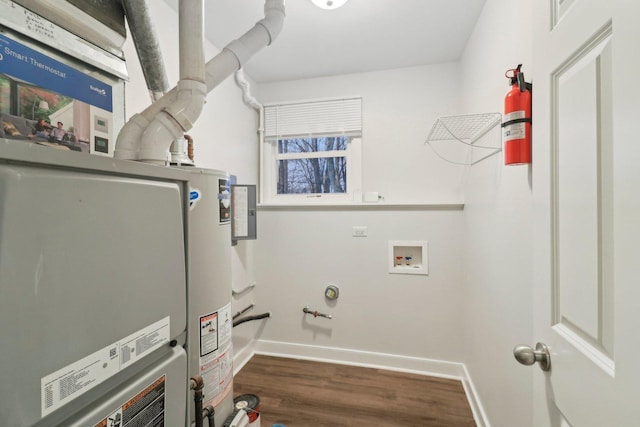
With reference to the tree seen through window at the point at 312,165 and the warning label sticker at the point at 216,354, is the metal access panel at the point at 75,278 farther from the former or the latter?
the tree seen through window at the point at 312,165

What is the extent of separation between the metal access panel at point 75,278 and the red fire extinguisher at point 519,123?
1137 millimetres

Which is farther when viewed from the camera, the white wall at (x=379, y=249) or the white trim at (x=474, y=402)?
the white wall at (x=379, y=249)

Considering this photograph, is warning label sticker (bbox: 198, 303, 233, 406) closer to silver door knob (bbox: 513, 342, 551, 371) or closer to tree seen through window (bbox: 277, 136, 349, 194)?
silver door knob (bbox: 513, 342, 551, 371)

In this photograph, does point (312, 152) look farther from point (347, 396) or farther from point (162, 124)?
point (347, 396)

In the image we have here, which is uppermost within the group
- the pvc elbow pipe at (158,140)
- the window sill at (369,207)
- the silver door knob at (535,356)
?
the pvc elbow pipe at (158,140)

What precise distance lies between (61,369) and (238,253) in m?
1.94

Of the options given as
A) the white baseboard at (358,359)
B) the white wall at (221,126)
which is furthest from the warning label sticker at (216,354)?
the white baseboard at (358,359)

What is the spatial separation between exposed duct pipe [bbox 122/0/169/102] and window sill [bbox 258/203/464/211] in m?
1.40

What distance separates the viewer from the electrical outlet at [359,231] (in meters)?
2.36

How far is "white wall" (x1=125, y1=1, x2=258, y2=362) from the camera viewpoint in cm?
145

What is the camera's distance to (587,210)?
1.78ft

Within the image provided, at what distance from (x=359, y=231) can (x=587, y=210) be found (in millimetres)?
1845

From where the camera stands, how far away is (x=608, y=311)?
1.62 ft

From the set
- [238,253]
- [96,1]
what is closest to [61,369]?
[96,1]
